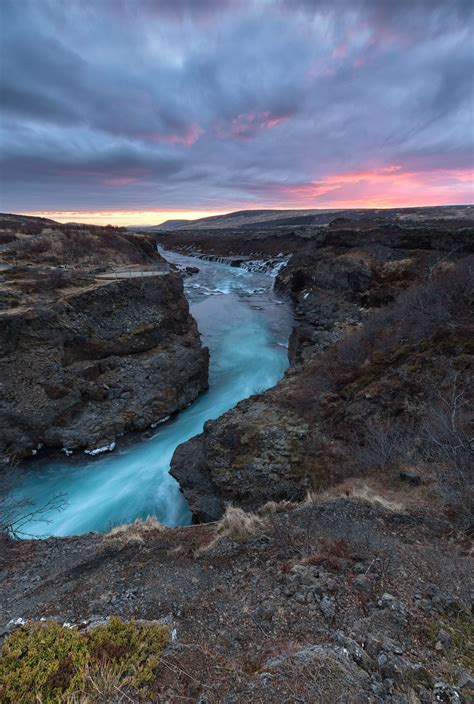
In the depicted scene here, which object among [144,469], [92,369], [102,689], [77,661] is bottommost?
[144,469]

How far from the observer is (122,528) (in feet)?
27.0

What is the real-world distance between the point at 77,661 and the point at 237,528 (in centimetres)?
388

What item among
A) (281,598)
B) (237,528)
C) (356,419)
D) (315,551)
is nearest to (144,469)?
(237,528)

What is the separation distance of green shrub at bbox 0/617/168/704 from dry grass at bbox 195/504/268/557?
2522 millimetres

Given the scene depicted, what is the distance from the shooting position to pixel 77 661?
381 cm

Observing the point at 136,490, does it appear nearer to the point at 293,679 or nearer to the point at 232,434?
the point at 232,434

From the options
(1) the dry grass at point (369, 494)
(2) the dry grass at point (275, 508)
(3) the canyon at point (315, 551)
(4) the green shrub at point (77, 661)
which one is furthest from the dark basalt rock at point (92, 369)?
(4) the green shrub at point (77, 661)

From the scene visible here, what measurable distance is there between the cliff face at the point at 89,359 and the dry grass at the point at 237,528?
1039cm

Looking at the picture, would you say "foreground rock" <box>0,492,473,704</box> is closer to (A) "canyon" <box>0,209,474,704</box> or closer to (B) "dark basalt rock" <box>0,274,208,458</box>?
(A) "canyon" <box>0,209,474,704</box>

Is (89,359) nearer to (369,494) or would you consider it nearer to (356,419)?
(356,419)

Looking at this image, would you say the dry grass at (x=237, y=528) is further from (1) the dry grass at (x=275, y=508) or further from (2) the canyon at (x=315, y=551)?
(1) the dry grass at (x=275, y=508)

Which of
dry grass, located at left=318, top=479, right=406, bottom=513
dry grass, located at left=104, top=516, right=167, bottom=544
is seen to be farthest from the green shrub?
dry grass, located at left=318, top=479, right=406, bottom=513

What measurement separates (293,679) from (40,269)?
27670 mm

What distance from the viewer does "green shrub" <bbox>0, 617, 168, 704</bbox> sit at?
11.3 ft
